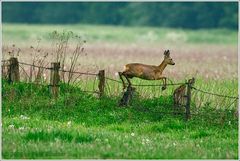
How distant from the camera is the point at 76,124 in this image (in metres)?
16.7

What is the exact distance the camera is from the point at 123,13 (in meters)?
105

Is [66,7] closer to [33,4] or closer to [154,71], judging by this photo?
[33,4]

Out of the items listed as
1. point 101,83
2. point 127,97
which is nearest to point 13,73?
point 101,83

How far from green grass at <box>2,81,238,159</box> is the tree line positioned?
77.6 m

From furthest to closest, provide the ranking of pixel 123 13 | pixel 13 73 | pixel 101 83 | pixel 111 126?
1. pixel 123 13
2. pixel 13 73
3. pixel 101 83
4. pixel 111 126

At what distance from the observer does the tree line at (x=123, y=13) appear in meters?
96.7

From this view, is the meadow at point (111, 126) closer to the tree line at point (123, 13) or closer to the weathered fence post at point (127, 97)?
the weathered fence post at point (127, 97)

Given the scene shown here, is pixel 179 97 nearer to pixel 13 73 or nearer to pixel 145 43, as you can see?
pixel 13 73

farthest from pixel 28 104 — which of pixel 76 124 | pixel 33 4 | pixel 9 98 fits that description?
pixel 33 4

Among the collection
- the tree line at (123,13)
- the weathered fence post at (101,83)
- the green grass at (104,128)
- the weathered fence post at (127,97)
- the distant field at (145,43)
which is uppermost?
the tree line at (123,13)

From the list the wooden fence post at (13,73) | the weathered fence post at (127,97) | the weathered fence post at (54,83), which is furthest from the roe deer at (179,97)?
the wooden fence post at (13,73)

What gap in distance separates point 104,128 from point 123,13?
89.2 meters

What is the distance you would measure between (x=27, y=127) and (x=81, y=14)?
299ft

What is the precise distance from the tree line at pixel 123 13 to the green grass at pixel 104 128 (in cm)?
7758
